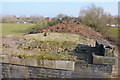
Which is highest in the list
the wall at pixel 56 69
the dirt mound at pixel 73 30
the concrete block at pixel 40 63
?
the dirt mound at pixel 73 30

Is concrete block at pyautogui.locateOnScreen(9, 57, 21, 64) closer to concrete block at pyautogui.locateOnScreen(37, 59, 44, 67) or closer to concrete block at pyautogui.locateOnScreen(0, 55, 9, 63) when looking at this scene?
concrete block at pyautogui.locateOnScreen(0, 55, 9, 63)

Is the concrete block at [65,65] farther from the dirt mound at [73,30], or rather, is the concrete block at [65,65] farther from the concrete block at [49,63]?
the dirt mound at [73,30]

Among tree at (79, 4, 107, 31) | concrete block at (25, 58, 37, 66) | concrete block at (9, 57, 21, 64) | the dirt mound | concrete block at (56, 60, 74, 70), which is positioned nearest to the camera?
concrete block at (56, 60, 74, 70)

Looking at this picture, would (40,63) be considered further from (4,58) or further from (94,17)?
(94,17)

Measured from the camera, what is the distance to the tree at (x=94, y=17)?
19844mm

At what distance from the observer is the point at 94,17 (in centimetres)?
2052

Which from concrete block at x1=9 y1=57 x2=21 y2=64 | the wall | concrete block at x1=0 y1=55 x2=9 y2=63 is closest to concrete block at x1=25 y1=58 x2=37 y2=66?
the wall

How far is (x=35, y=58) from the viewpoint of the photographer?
414 cm

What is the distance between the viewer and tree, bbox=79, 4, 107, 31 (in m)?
19.8

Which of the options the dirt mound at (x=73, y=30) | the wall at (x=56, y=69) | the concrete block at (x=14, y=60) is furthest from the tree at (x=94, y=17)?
the concrete block at (x=14, y=60)

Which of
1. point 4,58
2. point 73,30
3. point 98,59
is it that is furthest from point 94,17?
point 4,58

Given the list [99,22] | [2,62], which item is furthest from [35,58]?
[99,22]

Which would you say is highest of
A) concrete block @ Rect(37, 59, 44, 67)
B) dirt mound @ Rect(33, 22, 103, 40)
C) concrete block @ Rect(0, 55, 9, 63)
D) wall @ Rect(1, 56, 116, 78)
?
dirt mound @ Rect(33, 22, 103, 40)

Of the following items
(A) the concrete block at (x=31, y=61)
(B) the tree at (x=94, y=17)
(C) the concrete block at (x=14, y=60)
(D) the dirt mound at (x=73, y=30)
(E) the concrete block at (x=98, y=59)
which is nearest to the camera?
(E) the concrete block at (x=98, y=59)
